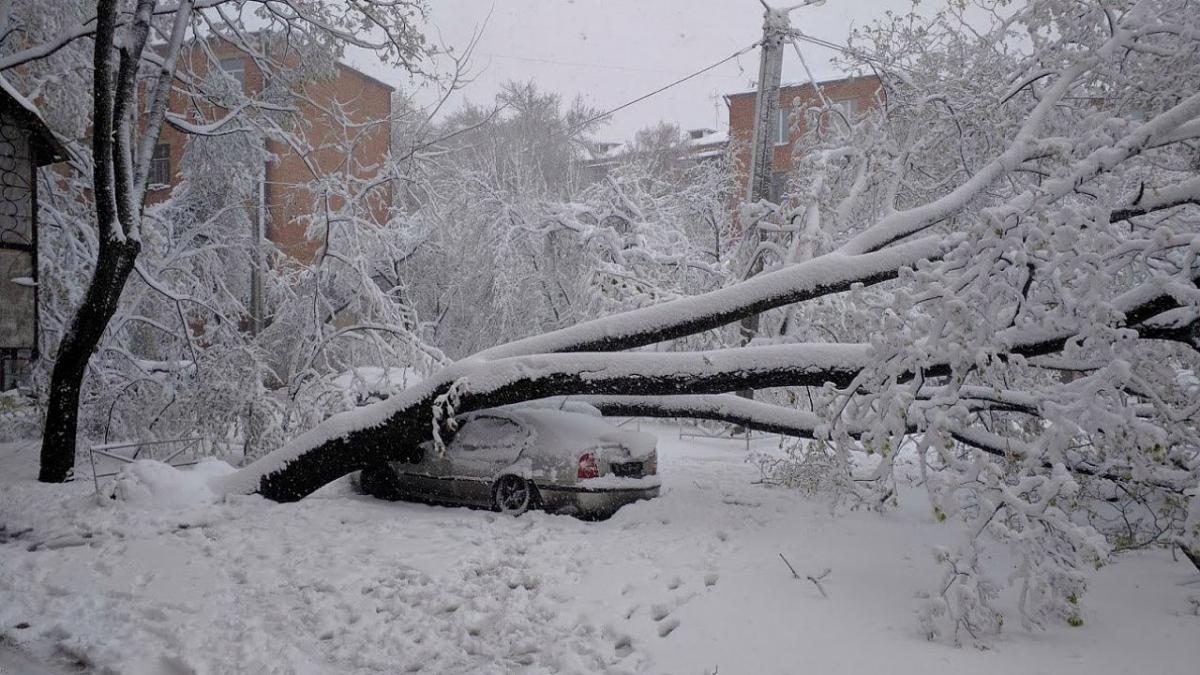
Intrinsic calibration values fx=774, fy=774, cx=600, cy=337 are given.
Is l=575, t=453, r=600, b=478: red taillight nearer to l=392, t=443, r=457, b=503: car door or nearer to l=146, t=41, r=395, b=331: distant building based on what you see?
l=392, t=443, r=457, b=503: car door

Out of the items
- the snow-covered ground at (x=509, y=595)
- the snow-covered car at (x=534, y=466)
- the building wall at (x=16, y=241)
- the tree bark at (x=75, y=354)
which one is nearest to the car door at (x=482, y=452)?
the snow-covered car at (x=534, y=466)

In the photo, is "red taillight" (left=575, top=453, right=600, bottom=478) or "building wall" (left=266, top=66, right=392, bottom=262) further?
"building wall" (left=266, top=66, right=392, bottom=262)

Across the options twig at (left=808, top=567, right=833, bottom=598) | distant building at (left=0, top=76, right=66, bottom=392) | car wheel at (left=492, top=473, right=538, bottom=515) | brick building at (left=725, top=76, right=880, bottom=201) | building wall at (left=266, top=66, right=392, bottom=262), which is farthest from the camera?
brick building at (left=725, top=76, right=880, bottom=201)

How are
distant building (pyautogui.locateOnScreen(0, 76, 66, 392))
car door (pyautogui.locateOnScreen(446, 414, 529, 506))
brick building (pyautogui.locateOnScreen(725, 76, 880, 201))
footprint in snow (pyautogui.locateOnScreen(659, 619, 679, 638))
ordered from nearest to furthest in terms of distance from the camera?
footprint in snow (pyautogui.locateOnScreen(659, 619, 679, 638))
car door (pyautogui.locateOnScreen(446, 414, 529, 506))
distant building (pyautogui.locateOnScreen(0, 76, 66, 392))
brick building (pyautogui.locateOnScreen(725, 76, 880, 201))

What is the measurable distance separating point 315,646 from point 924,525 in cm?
574

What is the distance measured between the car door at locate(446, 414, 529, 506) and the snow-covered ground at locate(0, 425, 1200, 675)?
36 centimetres

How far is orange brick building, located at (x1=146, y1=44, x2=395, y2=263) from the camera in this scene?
12016 mm

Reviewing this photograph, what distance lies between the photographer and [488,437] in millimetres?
9008

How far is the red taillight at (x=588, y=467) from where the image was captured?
827cm

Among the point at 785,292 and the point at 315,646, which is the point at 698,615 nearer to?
the point at 315,646

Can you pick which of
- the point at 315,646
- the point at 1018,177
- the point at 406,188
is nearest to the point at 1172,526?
the point at 1018,177

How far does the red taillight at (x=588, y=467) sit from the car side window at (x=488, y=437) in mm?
833

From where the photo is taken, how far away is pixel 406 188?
1262 cm

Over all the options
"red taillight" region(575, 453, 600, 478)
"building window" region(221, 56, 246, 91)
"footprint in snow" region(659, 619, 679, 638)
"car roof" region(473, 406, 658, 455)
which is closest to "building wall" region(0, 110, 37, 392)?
"building window" region(221, 56, 246, 91)
